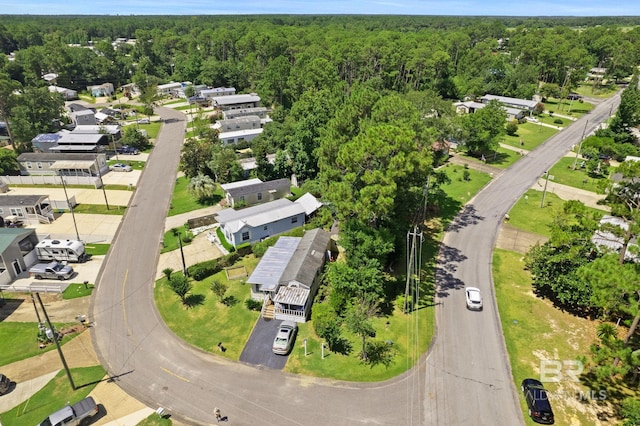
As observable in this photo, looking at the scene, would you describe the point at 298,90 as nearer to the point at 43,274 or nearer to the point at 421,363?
the point at 43,274

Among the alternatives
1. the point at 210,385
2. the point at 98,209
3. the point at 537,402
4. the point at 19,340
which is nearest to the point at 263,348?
the point at 210,385

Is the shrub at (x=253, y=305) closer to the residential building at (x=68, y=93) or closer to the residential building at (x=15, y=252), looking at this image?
the residential building at (x=15, y=252)

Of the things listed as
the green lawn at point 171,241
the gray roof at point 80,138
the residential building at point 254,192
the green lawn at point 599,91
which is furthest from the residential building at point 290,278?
the green lawn at point 599,91

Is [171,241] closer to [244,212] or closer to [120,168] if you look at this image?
[244,212]

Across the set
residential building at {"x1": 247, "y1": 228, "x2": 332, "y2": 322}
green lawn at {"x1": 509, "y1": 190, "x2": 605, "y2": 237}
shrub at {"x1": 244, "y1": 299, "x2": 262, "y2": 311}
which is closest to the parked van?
residential building at {"x1": 247, "y1": 228, "x2": 332, "y2": 322}

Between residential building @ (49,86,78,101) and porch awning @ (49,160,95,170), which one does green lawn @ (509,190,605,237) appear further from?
residential building @ (49,86,78,101)
